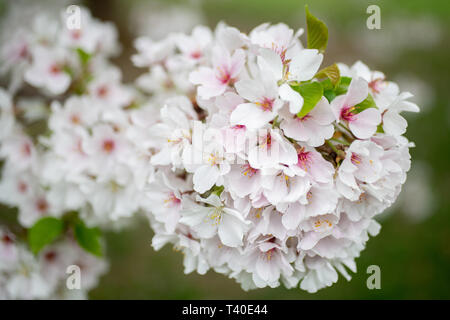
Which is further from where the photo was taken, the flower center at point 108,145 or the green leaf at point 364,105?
the flower center at point 108,145

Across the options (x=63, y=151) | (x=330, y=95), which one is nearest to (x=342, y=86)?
(x=330, y=95)

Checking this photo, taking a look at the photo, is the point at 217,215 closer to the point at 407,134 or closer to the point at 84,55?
the point at 84,55

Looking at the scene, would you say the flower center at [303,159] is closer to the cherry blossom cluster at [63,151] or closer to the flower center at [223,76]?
the flower center at [223,76]

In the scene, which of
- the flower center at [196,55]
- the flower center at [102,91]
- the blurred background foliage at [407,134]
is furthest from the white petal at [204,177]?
the blurred background foliage at [407,134]

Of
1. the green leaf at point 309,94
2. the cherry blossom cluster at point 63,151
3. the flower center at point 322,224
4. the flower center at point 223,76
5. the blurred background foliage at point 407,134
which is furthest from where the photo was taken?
the blurred background foliage at point 407,134

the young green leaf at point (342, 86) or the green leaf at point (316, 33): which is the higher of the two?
the green leaf at point (316, 33)

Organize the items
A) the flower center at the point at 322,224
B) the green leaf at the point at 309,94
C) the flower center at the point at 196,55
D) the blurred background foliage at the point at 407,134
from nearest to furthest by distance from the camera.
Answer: the green leaf at the point at 309,94 → the flower center at the point at 322,224 → the flower center at the point at 196,55 → the blurred background foliage at the point at 407,134
